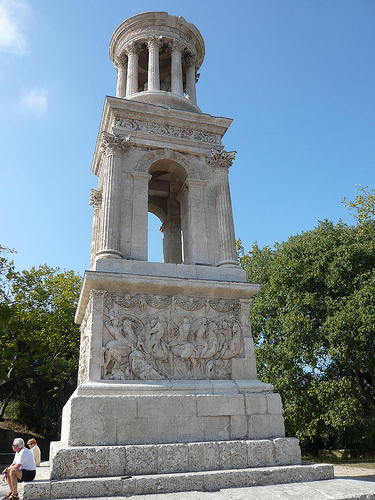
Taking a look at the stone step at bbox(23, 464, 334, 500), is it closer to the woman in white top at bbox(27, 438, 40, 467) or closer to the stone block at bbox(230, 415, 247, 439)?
the stone block at bbox(230, 415, 247, 439)

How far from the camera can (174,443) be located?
8.02 meters

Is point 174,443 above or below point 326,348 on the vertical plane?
below

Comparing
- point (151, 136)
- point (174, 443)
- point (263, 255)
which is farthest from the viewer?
point (263, 255)

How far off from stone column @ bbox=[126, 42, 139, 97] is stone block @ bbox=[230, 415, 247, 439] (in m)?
10.1

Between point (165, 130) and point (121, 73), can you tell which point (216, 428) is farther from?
point (121, 73)

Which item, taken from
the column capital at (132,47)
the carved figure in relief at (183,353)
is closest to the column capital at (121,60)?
the column capital at (132,47)

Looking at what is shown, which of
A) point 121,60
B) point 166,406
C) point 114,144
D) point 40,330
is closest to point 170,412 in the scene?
point 166,406

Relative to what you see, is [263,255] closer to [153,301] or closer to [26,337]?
[26,337]

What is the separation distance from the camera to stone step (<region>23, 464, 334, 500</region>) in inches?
267

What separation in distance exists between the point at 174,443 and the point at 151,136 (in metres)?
7.86

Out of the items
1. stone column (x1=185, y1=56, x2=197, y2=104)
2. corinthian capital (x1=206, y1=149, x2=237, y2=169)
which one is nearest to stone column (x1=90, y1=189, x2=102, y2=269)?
corinthian capital (x1=206, y1=149, x2=237, y2=169)

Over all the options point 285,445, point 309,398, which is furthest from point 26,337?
point 285,445

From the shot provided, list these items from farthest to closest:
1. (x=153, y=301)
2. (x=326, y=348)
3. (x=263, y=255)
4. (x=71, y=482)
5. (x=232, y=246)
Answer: (x=263, y=255) → (x=326, y=348) → (x=232, y=246) → (x=153, y=301) → (x=71, y=482)

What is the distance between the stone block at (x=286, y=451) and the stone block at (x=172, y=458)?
1.88 meters
